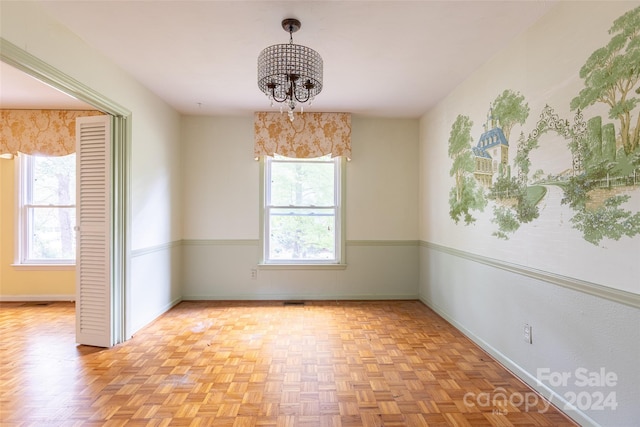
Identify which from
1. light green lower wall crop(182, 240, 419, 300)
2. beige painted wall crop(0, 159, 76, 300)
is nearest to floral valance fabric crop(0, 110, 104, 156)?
beige painted wall crop(0, 159, 76, 300)

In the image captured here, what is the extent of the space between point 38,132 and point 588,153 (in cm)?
551

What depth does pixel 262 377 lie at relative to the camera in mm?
2348

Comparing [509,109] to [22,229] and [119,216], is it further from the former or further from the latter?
[22,229]

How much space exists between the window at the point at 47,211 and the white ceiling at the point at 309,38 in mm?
1101

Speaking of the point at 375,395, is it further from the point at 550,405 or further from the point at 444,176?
the point at 444,176

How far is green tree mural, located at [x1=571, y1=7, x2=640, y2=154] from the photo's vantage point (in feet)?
5.07

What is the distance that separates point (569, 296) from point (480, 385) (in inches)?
33.1

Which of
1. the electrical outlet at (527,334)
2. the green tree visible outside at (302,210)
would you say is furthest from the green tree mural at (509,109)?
the green tree visible outside at (302,210)

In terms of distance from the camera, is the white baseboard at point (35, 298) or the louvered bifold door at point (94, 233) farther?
the white baseboard at point (35, 298)

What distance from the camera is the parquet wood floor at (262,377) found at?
191 cm

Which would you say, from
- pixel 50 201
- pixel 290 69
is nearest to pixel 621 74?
pixel 290 69

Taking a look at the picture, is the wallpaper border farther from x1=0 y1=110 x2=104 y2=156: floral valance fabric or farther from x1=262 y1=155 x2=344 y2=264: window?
x1=0 y1=110 x2=104 y2=156: floral valance fabric

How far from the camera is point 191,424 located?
1831 mm

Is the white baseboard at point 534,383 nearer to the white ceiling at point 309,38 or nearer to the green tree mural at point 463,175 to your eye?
the green tree mural at point 463,175
